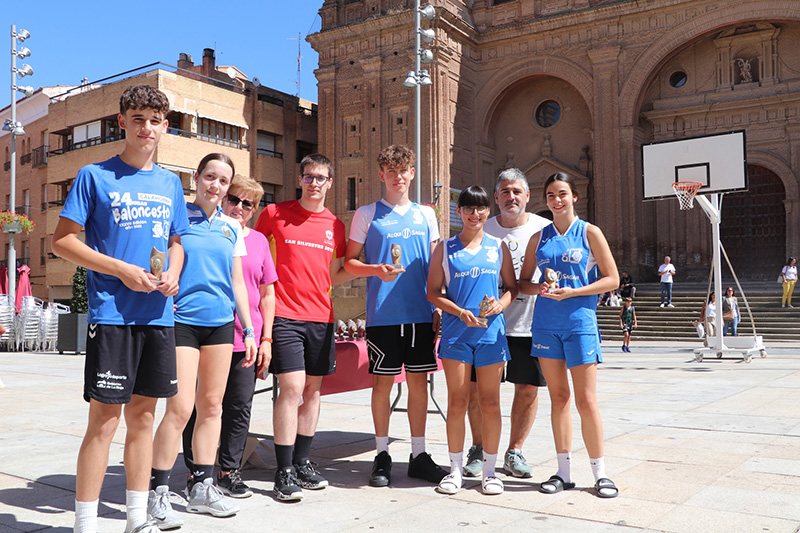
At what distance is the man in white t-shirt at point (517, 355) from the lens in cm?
507

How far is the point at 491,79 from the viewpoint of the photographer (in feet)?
110

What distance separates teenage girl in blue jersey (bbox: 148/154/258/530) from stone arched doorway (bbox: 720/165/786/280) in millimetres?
28426

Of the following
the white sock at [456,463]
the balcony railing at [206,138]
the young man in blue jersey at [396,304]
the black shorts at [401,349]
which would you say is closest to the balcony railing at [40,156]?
the balcony railing at [206,138]

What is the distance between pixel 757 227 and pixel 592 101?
8481 mm

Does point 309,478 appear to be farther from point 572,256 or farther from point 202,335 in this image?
point 572,256

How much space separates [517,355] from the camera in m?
5.12

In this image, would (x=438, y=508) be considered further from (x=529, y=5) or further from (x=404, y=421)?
(x=529, y=5)

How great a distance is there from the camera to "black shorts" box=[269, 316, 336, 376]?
4684mm

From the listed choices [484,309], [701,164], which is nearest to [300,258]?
[484,309]

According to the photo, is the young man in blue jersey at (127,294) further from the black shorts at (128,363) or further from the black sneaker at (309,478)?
the black sneaker at (309,478)

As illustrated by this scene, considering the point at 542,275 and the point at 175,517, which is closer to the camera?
the point at 175,517

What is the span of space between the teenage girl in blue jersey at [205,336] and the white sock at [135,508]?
0.24m

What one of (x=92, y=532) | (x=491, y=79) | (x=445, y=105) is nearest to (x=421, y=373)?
(x=92, y=532)

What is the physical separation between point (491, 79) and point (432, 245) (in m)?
29.7
